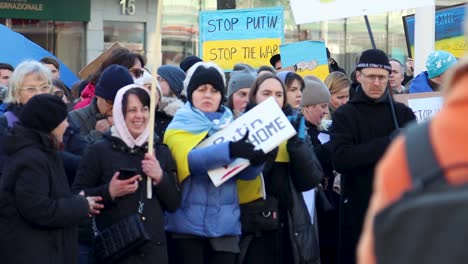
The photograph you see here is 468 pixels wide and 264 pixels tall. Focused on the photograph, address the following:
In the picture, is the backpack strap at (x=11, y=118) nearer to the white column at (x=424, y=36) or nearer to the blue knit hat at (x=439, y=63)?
the blue knit hat at (x=439, y=63)

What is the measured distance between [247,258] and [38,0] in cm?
1514

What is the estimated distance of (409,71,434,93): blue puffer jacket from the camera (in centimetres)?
866

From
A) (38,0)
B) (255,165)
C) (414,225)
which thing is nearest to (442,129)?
(414,225)

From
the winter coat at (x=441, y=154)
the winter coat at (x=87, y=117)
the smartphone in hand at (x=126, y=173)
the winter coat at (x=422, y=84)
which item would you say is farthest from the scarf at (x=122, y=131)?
the winter coat at (x=441, y=154)

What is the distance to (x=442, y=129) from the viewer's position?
4.57ft

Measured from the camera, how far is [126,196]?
18.7ft

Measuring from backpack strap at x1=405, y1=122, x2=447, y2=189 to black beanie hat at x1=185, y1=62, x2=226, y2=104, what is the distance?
4783 mm

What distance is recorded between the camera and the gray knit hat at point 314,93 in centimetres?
752

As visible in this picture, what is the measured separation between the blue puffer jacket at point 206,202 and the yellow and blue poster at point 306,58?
4003 mm

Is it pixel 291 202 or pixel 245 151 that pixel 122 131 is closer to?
pixel 245 151

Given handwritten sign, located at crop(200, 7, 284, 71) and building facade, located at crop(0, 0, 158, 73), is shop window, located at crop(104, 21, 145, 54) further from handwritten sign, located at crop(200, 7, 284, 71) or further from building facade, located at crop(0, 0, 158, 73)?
handwritten sign, located at crop(200, 7, 284, 71)

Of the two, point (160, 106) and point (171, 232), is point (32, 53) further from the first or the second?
point (171, 232)

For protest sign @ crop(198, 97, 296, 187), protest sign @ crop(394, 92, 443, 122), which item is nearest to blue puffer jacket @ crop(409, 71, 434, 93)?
protest sign @ crop(394, 92, 443, 122)

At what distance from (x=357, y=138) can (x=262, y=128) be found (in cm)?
77
